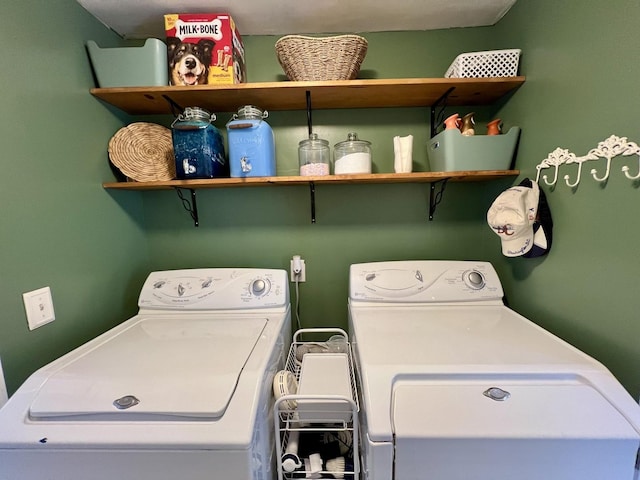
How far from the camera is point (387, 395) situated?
2.48 feet

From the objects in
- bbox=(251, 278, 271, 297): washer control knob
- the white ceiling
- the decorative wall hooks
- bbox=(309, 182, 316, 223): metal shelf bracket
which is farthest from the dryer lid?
the white ceiling

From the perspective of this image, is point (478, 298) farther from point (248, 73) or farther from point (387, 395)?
point (248, 73)

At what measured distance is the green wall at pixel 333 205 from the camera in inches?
34.4

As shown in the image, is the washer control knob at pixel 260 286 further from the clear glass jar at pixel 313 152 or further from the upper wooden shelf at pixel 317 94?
the upper wooden shelf at pixel 317 94

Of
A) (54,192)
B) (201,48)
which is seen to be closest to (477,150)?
(201,48)

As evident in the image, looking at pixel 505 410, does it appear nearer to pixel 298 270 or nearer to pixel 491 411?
pixel 491 411

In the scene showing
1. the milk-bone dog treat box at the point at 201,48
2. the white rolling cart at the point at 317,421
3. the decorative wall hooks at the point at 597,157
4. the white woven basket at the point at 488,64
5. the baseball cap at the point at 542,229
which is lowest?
the white rolling cart at the point at 317,421

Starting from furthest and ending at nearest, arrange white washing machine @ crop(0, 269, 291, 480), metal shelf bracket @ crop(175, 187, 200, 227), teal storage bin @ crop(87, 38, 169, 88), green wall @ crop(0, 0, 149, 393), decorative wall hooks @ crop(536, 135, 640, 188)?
metal shelf bracket @ crop(175, 187, 200, 227), teal storage bin @ crop(87, 38, 169, 88), green wall @ crop(0, 0, 149, 393), decorative wall hooks @ crop(536, 135, 640, 188), white washing machine @ crop(0, 269, 291, 480)

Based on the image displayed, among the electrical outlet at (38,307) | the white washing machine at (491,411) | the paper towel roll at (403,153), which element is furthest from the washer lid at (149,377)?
the paper towel roll at (403,153)

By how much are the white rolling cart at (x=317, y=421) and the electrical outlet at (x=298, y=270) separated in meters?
0.54

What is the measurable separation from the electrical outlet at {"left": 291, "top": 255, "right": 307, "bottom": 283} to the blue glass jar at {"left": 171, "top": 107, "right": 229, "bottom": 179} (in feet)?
2.00

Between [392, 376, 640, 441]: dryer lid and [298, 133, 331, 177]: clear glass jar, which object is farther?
[298, 133, 331, 177]: clear glass jar

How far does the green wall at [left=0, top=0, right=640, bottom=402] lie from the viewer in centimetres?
87

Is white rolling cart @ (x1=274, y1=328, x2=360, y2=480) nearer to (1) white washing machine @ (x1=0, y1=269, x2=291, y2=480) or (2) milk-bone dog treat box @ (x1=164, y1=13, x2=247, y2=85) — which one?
(1) white washing machine @ (x1=0, y1=269, x2=291, y2=480)
